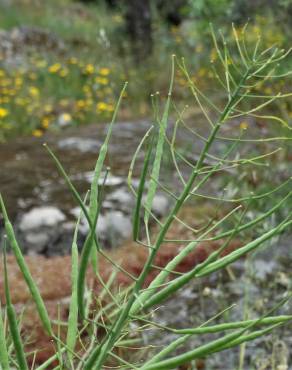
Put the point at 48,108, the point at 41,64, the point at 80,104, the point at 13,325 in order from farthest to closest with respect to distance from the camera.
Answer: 1. the point at 41,64
2. the point at 48,108
3. the point at 80,104
4. the point at 13,325

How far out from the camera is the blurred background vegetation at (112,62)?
690 cm

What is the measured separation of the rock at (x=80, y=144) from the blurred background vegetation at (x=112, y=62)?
508 mm

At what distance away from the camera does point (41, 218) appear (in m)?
4.45

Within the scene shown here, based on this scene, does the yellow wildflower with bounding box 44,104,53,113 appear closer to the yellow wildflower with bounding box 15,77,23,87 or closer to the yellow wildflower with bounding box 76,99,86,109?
the yellow wildflower with bounding box 76,99,86,109

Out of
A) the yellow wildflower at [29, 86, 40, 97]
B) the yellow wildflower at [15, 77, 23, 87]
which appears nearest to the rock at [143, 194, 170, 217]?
the yellow wildflower at [29, 86, 40, 97]

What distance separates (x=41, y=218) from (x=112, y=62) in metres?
5.11

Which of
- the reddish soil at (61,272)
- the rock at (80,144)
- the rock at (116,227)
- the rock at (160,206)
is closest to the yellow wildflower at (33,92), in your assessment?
the rock at (80,144)

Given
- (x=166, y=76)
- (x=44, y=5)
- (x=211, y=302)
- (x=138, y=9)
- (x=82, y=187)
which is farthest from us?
(x=44, y=5)

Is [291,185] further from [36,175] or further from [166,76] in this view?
[166,76]

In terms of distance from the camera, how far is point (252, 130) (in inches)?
241

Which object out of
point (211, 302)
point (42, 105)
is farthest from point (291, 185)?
point (42, 105)

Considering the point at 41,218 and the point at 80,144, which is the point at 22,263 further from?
the point at 80,144

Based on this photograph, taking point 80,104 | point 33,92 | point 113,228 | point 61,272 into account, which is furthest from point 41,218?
Answer: point 33,92

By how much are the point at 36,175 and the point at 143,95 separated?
11.1 ft
